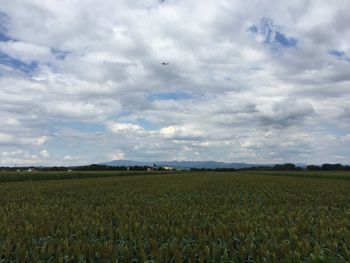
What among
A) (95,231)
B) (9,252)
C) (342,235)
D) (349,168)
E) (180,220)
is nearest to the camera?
(9,252)

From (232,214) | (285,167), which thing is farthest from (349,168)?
(232,214)

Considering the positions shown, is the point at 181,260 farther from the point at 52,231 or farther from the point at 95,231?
the point at 52,231

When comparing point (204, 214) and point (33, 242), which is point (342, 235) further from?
point (33, 242)

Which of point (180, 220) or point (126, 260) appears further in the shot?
point (180, 220)

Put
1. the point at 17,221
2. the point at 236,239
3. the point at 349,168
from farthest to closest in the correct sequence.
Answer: the point at 349,168, the point at 17,221, the point at 236,239

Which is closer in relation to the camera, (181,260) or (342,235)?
(181,260)

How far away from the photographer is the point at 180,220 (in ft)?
37.8

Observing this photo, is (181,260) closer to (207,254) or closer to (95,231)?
(207,254)

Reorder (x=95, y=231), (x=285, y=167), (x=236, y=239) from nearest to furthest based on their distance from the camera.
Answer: (x=236, y=239) < (x=95, y=231) < (x=285, y=167)

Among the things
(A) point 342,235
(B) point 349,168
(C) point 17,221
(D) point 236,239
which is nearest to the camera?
(D) point 236,239

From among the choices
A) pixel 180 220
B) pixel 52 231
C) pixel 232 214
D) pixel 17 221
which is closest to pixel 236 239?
pixel 180 220

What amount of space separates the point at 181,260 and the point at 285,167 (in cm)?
14906

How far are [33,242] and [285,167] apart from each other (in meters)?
148

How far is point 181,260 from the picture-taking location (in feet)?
22.3
